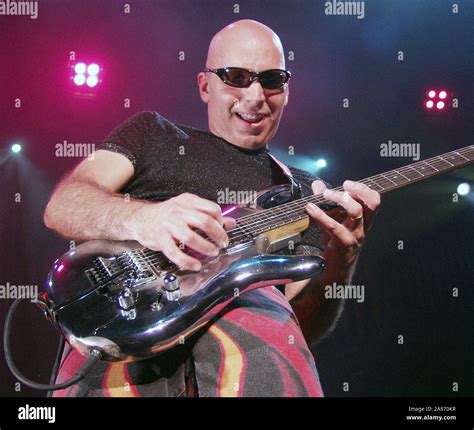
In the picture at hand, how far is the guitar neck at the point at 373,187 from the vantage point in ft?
4.71

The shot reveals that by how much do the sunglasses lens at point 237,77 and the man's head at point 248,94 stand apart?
25 mm

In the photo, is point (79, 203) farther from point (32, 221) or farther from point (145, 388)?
point (32, 221)

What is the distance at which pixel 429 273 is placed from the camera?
12.3ft

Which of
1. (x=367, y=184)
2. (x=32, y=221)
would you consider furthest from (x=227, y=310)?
(x=32, y=221)

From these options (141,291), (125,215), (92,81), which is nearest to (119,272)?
(141,291)

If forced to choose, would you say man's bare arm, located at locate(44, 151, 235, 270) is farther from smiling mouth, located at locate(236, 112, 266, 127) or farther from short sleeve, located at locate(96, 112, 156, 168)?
smiling mouth, located at locate(236, 112, 266, 127)

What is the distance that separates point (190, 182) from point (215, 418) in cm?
94

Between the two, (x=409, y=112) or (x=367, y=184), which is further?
(x=409, y=112)

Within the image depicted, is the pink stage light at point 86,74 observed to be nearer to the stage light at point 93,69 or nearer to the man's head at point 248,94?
the stage light at point 93,69

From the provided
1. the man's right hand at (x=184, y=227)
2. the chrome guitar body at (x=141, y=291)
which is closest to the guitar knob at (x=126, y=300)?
the chrome guitar body at (x=141, y=291)

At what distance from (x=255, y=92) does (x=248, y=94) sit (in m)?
0.03

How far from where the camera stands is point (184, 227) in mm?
1070

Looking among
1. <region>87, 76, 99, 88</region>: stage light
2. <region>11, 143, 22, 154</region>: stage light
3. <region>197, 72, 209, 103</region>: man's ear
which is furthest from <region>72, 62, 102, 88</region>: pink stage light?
<region>197, 72, 209, 103</region>: man's ear

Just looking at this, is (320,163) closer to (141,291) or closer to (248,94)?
(248,94)
